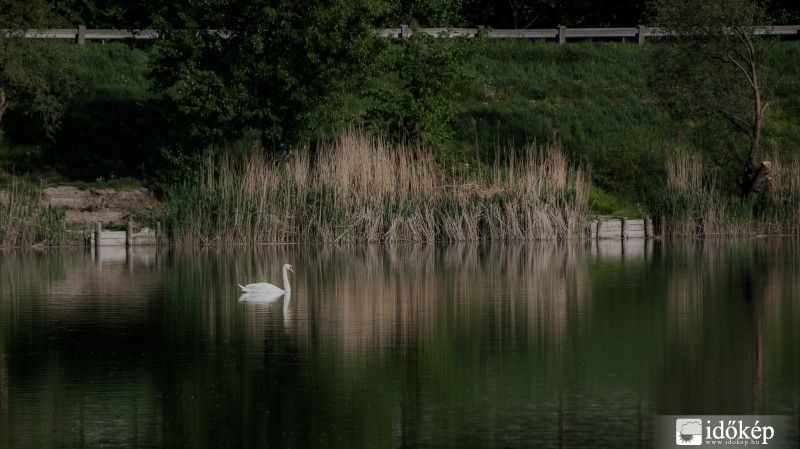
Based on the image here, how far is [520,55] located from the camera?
5584cm

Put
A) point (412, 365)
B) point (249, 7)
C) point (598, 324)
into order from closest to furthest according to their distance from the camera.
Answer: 1. point (412, 365)
2. point (598, 324)
3. point (249, 7)

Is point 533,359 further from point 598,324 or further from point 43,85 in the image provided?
point 43,85

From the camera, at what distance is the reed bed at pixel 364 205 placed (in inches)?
1362

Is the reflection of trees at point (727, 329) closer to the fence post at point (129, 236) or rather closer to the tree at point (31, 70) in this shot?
the fence post at point (129, 236)

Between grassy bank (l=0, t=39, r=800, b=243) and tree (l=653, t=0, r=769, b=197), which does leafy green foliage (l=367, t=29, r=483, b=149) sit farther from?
tree (l=653, t=0, r=769, b=197)

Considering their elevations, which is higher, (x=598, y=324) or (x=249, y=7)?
(x=249, y=7)

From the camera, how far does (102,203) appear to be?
39.2m

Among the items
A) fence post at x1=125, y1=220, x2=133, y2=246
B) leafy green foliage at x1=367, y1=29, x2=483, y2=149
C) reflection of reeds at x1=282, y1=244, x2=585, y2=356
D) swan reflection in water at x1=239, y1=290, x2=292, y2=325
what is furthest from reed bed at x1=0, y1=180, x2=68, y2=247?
swan reflection in water at x1=239, y1=290, x2=292, y2=325

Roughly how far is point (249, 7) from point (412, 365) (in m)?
24.5

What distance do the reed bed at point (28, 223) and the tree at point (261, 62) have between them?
4.74 m

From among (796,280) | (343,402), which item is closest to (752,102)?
(796,280)

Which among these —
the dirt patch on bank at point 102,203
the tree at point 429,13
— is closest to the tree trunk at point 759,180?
the dirt patch on bank at point 102,203

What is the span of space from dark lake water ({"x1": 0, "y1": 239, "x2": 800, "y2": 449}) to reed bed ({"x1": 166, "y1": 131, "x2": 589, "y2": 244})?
738 centimetres
